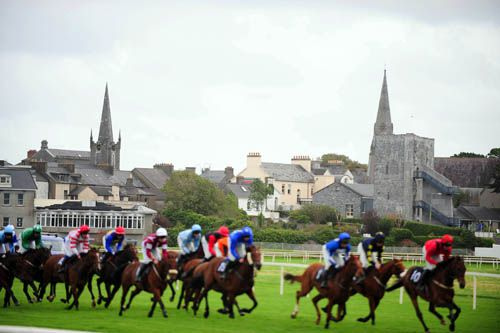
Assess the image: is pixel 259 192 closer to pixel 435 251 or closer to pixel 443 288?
pixel 435 251

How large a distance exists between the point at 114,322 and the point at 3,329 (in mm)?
→ 9149

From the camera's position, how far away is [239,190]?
351 ft

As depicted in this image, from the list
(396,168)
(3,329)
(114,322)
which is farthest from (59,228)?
(3,329)

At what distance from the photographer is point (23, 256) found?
74.7ft

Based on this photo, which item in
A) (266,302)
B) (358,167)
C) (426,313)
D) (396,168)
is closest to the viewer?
(426,313)

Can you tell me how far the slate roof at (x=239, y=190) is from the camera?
10610 centimetres

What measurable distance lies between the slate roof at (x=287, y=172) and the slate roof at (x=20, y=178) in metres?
45.8

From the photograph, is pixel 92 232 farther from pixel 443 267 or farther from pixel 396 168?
pixel 443 267

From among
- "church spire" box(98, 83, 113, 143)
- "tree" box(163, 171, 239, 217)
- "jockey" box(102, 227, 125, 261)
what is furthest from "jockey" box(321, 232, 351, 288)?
"church spire" box(98, 83, 113, 143)

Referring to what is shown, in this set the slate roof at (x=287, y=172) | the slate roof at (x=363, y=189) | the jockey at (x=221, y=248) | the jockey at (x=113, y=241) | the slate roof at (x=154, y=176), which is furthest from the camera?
the slate roof at (x=154, y=176)

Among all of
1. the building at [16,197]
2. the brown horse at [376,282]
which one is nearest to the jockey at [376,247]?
the brown horse at [376,282]

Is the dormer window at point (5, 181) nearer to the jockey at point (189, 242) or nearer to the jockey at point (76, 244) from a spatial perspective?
the jockey at point (189, 242)

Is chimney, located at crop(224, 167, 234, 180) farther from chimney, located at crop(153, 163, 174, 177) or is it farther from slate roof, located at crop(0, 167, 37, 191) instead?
slate roof, located at crop(0, 167, 37, 191)

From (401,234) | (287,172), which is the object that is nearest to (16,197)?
(401,234)
